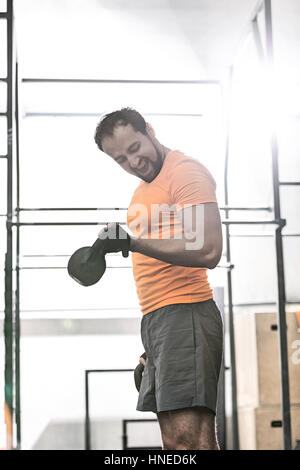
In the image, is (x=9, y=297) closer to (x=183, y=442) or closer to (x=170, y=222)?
(x=170, y=222)

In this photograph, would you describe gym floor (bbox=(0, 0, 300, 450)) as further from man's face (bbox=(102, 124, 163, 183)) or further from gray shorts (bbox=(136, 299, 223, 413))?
gray shorts (bbox=(136, 299, 223, 413))

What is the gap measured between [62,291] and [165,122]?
1.33 m

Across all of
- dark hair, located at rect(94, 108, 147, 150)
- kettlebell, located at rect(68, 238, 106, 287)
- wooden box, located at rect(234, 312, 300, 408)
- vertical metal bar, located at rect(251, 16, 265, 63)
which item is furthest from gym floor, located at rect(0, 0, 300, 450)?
kettlebell, located at rect(68, 238, 106, 287)

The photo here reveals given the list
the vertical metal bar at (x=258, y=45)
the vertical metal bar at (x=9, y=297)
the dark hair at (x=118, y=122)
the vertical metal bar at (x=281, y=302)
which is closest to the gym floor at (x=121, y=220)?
the vertical metal bar at (x=258, y=45)

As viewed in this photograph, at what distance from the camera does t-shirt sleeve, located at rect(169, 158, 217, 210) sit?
2307mm

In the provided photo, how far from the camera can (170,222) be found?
2416mm

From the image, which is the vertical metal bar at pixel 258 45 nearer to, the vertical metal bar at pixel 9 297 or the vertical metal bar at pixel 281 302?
the vertical metal bar at pixel 281 302

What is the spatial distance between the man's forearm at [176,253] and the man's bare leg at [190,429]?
1.71 feet

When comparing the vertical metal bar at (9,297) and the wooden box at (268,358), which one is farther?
the wooden box at (268,358)

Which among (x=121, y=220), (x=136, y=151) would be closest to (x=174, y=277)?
(x=136, y=151)

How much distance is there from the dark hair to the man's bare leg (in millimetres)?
1113

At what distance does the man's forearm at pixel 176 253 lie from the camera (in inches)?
89.6

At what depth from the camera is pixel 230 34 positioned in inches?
148
